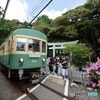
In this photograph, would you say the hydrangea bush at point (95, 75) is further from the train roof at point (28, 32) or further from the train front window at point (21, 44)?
the train roof at point (28, 32)

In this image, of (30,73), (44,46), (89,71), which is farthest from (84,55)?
(89,71)

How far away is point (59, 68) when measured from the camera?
1040cm

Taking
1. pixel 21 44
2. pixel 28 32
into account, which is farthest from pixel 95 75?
pixel 28 32

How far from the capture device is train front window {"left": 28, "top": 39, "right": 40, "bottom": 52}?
722cm

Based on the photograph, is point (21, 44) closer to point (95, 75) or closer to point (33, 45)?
point (33, 45)

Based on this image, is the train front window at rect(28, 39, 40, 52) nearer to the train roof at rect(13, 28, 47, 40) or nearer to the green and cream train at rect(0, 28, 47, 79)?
the green and cream train at rect(0, 28, 47, 79)

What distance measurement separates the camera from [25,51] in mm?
6996

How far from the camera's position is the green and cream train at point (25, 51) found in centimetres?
674

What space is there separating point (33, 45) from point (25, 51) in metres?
0.62

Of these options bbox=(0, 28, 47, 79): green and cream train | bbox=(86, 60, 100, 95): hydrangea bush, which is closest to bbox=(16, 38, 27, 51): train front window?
bbox=(0, 28, 47, 79): green and cream train

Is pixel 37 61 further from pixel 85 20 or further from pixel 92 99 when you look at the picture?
pixel 85 20

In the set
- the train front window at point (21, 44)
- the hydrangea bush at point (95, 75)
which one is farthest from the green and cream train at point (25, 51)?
the hydrangea bush at point (95, 75)

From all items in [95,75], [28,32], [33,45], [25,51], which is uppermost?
[28,32]

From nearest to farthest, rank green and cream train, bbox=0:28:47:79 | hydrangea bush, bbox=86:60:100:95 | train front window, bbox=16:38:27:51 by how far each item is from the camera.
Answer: hydrangea bush, bbox=86:60:100:95, green and cream train, bbox=0:28:47:79, train front window, bbox=16:38:27:51
